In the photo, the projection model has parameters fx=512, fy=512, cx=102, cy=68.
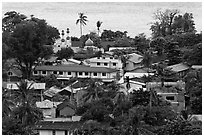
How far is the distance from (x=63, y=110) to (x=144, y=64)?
2615mm

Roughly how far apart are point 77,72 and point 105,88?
157 cm

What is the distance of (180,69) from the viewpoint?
23.1ft

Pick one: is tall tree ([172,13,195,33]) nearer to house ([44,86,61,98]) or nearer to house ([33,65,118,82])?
house ([33,65,118,82])

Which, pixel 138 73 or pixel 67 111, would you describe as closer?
pixel 67 111

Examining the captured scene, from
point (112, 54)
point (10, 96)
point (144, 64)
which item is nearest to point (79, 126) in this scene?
point (10, 96)

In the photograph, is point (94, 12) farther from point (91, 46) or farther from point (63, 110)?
point (63, 110)

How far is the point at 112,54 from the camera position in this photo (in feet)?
28.2

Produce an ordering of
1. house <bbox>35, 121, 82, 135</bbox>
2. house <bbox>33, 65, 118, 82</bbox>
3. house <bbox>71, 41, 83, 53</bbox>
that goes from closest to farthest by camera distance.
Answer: house <bbox>35, 121, 82, 135</bbox>, house <bbox>33, 65, 118, 82</bbox>, house <bbox>71, 41, 83, 53</bbox>

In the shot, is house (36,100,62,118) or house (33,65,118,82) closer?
house (36,100,62,118)

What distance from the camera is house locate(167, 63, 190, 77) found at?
678 centimetres

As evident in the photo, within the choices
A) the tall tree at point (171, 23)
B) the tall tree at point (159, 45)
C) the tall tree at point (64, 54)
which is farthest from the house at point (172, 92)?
the tall tree at point (171, 23)

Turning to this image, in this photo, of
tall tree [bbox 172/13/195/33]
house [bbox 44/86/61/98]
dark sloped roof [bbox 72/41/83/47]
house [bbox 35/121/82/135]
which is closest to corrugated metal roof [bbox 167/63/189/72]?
house [bbox 44/86/61/98]

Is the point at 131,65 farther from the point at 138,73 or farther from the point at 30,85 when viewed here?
the point at 30,85

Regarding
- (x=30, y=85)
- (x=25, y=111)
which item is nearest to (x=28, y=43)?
(x=30, y=85)
